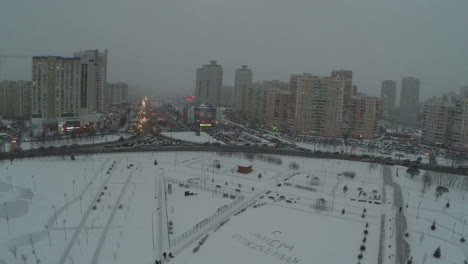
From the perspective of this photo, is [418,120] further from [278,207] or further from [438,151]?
[278,207]

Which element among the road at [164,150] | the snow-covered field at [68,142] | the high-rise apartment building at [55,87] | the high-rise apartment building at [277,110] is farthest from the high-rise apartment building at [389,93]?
the high-rise apartment building at [55,87]

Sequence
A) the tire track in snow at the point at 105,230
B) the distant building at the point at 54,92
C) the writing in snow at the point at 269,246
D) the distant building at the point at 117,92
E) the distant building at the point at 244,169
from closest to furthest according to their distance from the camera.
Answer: the tire track in snow at the point at 105,230 < the writing in snow at the point at 269,246 < the distant building at the point at 244,169 < the distant building at the point at 54,92 < the distant building at the point at 117,92

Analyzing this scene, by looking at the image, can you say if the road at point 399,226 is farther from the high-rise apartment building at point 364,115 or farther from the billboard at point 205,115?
the billboard at point 205,115

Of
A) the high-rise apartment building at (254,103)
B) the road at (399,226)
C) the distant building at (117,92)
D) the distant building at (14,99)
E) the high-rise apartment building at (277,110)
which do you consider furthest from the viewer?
the distant building at (117,92)

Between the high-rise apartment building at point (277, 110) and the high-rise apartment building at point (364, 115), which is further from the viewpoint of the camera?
the high-rise apartment building at point (277, 110)

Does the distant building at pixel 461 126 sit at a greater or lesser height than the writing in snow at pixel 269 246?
greater

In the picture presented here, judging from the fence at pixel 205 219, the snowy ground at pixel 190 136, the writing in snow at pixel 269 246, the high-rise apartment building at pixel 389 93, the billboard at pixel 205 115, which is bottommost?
the writing in snow at pixel 269 246
